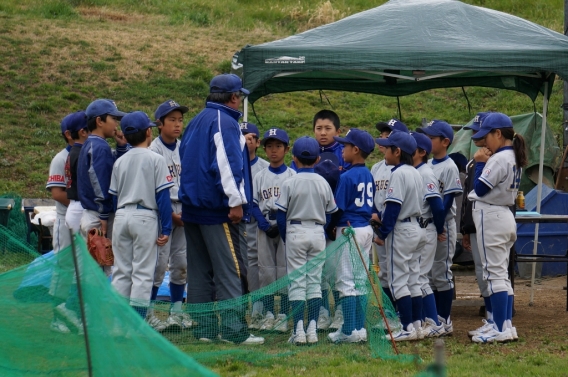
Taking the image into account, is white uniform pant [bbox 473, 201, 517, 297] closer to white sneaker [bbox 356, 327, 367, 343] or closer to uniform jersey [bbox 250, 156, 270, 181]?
white sneaker [bbox 356, 327, 367, 343]

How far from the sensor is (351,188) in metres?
7.38

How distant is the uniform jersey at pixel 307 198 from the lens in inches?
281

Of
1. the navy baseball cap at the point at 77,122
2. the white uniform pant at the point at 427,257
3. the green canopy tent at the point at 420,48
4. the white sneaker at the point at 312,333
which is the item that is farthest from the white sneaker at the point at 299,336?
the green canopy tent at the point at 420,48

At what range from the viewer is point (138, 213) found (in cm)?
687

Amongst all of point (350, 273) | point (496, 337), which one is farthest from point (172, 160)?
point (496, 337)

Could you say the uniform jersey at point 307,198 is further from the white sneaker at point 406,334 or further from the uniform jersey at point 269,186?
the white sneaker at point 406,334

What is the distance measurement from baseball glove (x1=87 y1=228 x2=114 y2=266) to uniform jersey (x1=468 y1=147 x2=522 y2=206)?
311 centimetres

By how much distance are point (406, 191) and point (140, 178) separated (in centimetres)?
229

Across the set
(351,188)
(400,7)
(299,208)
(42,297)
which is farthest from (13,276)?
(400,7)

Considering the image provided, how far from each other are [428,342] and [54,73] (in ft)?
48.5

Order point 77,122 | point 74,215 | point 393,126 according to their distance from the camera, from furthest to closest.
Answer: point 393,126 → point 77,122 → point 74,215

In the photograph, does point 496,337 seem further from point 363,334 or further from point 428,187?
point 428,187

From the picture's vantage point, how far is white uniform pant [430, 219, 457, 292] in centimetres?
824

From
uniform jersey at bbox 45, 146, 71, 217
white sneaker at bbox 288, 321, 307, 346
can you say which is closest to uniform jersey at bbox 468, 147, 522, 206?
white sneaker at bbox 288, 321, 307, 346
